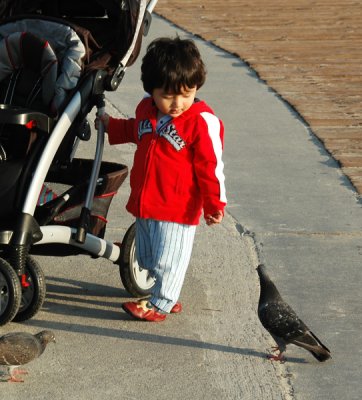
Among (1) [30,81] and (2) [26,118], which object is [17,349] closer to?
(2) [26,118]

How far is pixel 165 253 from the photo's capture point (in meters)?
5.27

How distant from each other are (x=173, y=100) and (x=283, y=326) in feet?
3.74

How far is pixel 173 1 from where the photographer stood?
14.4m

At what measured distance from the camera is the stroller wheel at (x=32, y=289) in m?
5.28

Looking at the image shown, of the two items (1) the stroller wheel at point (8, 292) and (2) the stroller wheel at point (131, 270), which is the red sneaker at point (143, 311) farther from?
(1) the stroller wheel at point (8, 292)

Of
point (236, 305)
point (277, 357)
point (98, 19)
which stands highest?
point (98, 19)

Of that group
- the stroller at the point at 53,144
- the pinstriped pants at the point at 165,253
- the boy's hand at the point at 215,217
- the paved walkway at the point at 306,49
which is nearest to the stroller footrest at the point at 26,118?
the stroller at the point at 53,144

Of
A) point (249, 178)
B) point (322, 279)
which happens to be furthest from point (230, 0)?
point (322, 279)

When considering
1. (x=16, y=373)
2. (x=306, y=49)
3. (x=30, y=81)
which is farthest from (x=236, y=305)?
(x=306, y=49)

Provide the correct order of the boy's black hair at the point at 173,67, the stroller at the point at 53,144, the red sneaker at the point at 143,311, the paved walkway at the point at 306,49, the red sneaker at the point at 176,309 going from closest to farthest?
the boy's black hair at the point at 173,67
the stroller at the point at 53,144
the red sneaker at the point at 143,311
the red sneaker at the point at 176,309
the paved walkway at the point at 306,49

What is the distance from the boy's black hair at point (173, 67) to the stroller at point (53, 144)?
0.52 meters

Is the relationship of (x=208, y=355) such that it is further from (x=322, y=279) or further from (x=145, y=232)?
(x=322, y=279)

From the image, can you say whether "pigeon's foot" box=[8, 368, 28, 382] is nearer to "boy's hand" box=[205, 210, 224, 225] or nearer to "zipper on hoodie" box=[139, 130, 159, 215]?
"zipper on hoodie" box=[139, 130, 159, 215]

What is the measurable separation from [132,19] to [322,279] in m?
1.73
